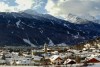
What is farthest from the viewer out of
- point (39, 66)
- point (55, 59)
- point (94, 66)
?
point (55, 59)

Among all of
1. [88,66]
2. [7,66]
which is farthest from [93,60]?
[7,66]

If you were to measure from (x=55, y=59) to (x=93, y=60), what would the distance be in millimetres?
18563

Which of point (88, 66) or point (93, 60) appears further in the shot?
point (93, 60)

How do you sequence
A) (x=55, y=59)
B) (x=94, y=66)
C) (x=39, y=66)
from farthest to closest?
(x=55, y=59) < (x=39, y=66) < (x=94, y=66)

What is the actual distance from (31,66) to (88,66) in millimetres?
16997

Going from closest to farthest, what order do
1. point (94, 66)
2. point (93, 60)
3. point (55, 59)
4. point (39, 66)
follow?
point (94, 66) < point (39, 66) < point (93, 60) < point (55, 59)

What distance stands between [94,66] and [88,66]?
175 centimetres

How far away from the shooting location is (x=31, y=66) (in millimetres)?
90188

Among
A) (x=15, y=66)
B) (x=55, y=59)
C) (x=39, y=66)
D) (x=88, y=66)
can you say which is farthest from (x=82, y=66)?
(x=55, y=59)

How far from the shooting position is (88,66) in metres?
80.1

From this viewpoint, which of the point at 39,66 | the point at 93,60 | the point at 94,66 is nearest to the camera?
the point at 94,66

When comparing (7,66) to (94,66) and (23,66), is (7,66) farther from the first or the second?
(94,66)

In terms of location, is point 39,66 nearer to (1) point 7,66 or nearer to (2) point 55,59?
(1) point 7,66

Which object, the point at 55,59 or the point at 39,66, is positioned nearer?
the point at 39,66
